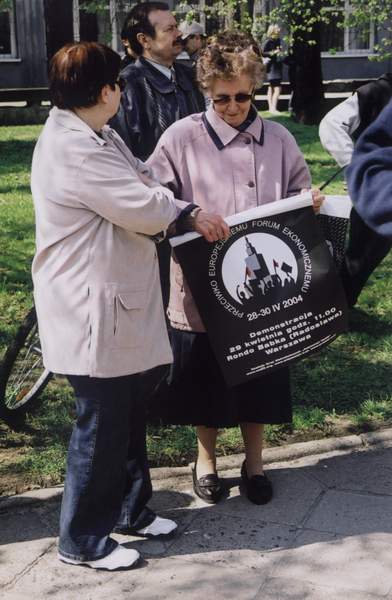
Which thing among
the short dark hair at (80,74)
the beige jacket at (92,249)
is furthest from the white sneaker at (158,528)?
the short dark hair at (80,74)

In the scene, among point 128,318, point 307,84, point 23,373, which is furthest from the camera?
point 307,84

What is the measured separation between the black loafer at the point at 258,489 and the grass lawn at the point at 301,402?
0.46 meters

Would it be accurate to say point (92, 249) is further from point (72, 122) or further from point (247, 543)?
point (247, 543)

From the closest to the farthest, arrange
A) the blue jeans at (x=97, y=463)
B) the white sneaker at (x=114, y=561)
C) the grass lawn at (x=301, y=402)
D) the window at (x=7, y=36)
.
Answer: the blue jeans at (x=97, y=463) → the white sneaker at (x=114, y=561) → the grass lawn at (x=301, y=402) → the window at (x=7, y=36)

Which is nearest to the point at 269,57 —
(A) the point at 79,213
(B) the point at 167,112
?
(B) the point at 167,112

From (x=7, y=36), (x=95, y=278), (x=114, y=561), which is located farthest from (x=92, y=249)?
(x=7, y=36)

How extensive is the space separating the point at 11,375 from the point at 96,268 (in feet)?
5.77

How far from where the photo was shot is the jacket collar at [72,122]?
3.32m

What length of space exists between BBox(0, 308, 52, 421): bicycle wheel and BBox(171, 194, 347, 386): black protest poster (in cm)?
132

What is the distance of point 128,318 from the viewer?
343 centimetres

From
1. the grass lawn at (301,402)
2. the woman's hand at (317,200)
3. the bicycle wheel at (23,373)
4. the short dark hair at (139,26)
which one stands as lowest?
the grass lawn at (301,402)

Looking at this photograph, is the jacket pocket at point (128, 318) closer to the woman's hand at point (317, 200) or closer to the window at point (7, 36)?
the woman's hand at point (317, 200)

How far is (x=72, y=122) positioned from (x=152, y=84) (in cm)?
143

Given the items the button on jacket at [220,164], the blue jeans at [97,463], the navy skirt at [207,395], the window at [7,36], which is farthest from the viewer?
the window at [7,36]
